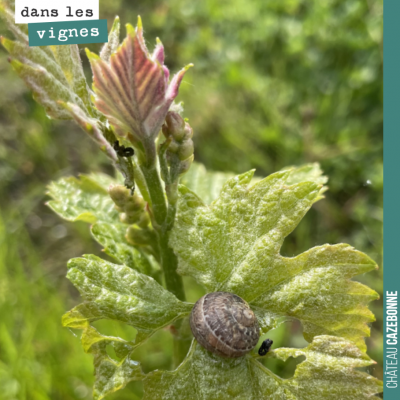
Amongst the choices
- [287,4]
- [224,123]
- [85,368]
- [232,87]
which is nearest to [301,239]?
[224,123]

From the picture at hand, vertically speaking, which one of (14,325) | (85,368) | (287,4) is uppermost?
(287,4)

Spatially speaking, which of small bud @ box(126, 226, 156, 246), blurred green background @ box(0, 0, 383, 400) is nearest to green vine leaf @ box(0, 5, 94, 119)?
small bud @ box(126, 226, 156, 246)

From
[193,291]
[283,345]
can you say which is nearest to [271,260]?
[283,345]

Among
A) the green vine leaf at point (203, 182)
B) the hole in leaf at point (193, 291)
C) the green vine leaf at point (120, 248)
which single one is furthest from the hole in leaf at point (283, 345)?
the green vine leaf at point (120, 248)

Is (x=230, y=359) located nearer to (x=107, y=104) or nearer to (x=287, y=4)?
(x=107, y=104)

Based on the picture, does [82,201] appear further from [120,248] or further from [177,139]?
[177,139]

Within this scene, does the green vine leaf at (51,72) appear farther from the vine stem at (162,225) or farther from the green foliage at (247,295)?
the green foliage at (247,295)

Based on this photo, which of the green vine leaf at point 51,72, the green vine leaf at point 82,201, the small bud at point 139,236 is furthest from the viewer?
the green vine leaf at point 82,201
